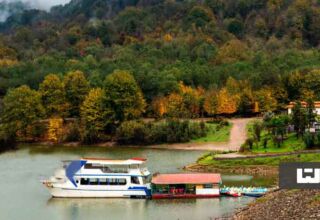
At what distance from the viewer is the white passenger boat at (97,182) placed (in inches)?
2650

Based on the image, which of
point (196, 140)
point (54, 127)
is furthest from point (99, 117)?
point (196, 140)

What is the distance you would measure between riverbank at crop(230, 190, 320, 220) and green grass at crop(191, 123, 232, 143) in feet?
137

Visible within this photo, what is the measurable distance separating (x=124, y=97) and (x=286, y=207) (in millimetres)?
65626

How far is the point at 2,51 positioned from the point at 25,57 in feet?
22.0

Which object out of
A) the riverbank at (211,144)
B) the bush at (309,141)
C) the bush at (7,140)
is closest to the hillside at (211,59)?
the riverbank at (211,144)

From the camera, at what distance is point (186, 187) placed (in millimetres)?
66500

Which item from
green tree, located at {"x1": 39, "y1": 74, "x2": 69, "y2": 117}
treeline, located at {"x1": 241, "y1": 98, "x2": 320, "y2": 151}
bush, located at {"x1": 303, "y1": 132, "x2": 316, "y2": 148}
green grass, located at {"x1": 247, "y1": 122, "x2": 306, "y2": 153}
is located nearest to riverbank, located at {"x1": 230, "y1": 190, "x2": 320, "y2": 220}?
bush, located at {"x1": 303, "y1": 132, "x2": 316, "y2": 148}

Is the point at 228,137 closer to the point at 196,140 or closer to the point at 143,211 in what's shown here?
the point at 196,140

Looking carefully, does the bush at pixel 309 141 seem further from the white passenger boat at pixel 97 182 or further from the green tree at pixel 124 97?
the green tree at pixel 124 97

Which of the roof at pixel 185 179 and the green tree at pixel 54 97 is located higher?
the green tree at pixel 54 97

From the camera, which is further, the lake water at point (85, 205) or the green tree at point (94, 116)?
the green tree at point (94, 116)

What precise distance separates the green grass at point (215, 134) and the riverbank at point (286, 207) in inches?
1643

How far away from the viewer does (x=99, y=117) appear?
111 m

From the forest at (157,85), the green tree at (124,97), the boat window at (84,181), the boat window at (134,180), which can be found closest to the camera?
the boat window at (134,180)
